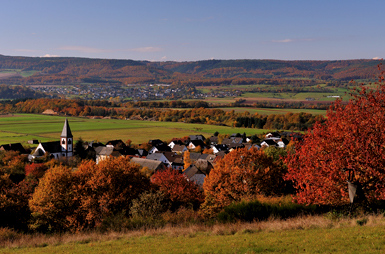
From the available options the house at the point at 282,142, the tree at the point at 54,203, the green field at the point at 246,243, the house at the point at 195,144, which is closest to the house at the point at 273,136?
the house at the point at 282,142

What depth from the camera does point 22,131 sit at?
97.1m

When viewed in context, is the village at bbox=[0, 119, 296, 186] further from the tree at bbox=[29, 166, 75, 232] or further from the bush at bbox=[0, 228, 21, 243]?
the bush at bbox=[0, 228, 21, 243]

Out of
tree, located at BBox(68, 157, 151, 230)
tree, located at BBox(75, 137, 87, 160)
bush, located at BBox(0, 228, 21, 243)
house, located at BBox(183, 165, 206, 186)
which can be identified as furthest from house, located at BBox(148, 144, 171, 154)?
bush, located at BBox(0, 228, 21, 243)

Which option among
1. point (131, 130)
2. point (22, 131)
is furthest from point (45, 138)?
point (131, 130)

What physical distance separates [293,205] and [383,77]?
6.84m

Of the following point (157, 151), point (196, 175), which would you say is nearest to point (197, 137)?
point (157, 151)

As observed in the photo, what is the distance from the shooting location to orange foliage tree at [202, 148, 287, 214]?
84.4 ft

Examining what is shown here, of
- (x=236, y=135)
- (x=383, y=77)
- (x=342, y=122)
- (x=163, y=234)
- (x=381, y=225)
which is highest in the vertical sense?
(x=383, y=77)

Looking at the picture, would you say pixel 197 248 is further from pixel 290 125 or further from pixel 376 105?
pixel 290 125

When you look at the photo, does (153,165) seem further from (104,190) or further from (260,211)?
(260,211)

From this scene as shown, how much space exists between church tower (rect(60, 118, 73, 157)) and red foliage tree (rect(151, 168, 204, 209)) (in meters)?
43.0

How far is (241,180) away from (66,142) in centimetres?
5070

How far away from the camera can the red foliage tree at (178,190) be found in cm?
2762

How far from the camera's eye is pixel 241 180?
26.8m
